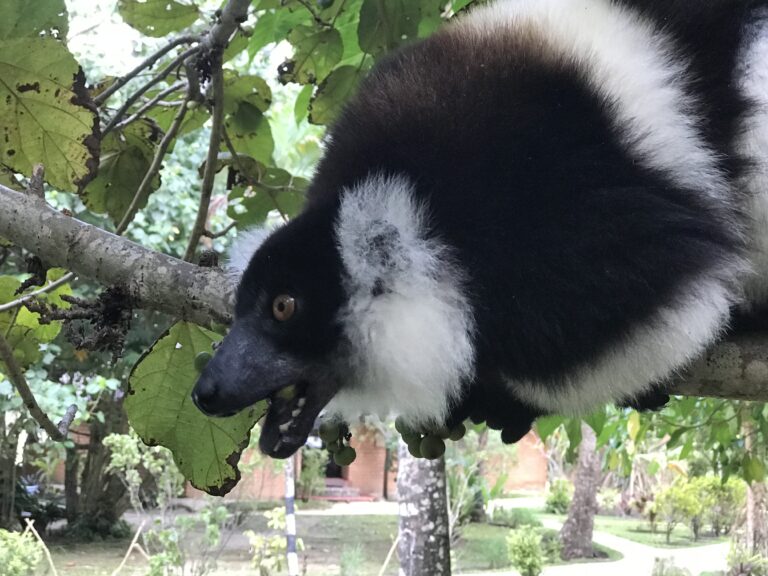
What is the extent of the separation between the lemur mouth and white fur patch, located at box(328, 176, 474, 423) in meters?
0.10

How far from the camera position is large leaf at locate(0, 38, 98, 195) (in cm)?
167

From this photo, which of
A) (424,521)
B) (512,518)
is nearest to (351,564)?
(424,521)

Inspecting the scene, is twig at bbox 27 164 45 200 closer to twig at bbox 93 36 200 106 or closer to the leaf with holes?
twig at bbox 93 36 200 106

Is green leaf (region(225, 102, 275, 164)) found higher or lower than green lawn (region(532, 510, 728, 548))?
higher

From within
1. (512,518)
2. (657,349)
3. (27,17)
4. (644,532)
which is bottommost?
(644,532)

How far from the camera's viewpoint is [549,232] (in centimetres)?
130

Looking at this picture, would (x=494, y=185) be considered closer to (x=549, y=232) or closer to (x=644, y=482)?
(x=549, y=232)

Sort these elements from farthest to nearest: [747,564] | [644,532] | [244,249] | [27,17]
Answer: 1. [644,532]
2. [747,564]
3. [27,17]
4. [244,249]

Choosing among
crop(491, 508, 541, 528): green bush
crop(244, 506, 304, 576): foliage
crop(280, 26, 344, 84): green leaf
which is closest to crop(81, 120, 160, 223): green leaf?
crop(280, 26, 344, 84): green leaf

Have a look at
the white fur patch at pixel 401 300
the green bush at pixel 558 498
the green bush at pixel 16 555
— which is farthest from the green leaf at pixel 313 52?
the green bush at pixel 558 498

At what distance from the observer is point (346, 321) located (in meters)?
1.40

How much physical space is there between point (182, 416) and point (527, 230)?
96 centimetres

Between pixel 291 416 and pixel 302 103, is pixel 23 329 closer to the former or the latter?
pixel 291 416

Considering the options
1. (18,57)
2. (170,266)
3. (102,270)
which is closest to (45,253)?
(102,270)
